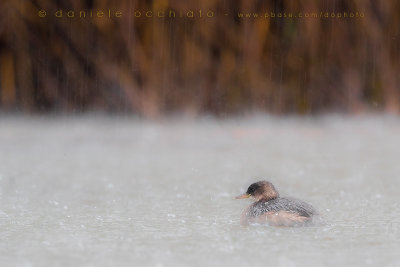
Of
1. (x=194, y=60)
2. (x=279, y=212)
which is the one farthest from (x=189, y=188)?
(x=194, y=60)

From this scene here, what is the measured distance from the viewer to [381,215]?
6.15 m

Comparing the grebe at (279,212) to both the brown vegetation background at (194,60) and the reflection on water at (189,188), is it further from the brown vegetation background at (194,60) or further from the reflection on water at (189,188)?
the brown vegetation background at (194,60)

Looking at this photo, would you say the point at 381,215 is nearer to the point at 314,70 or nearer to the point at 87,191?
the point at 87,191

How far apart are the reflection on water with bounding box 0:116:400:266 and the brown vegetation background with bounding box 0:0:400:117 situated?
330 mm

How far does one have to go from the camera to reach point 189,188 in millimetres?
7473

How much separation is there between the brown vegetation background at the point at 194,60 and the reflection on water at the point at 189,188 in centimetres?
33

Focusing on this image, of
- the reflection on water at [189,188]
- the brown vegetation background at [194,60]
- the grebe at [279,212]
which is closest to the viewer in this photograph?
the reflection on water at [189,188]

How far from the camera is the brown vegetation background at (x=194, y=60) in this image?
11742 millimetres

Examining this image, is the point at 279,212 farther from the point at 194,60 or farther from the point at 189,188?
the point at 194,60

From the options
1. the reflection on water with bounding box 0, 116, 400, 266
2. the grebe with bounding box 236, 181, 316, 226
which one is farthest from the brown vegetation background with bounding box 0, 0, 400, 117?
the grebe with bounding box 236, 181, 316, 226

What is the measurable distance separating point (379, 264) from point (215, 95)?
721 centimetres

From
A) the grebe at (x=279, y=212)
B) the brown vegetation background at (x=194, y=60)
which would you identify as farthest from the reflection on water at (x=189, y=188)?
the brown vegetation background at (x=194, y=60)

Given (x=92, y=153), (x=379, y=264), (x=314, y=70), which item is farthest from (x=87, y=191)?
(x=314, y=70)

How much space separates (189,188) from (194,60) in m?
4.52
